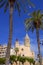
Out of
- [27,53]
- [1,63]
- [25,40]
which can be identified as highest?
[25,40]

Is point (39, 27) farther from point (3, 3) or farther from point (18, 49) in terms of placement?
point (18, 49)

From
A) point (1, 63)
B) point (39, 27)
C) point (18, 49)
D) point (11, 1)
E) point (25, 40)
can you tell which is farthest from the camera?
point (25, 40)

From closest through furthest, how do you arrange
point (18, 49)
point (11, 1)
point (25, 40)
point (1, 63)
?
point (11, 1)
point (1, 63)
point (18, 49)
point (25, 40)

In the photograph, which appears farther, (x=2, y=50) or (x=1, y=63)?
(x=2, y=50)

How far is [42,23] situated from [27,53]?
363 feet

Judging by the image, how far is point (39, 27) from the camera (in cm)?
4466

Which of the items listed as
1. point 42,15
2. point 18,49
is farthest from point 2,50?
point 42,15

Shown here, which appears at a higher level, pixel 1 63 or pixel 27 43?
pixel 27 43

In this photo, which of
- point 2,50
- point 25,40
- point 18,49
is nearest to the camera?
point 18,49

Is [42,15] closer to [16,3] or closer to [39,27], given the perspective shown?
[39,27]

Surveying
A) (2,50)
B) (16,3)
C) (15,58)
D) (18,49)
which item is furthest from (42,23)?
(2,50)

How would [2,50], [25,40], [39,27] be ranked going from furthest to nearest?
1. [25,40]
2. [2,50]
3. [39,27]

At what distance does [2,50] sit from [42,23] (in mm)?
123972

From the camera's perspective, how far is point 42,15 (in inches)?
1785
